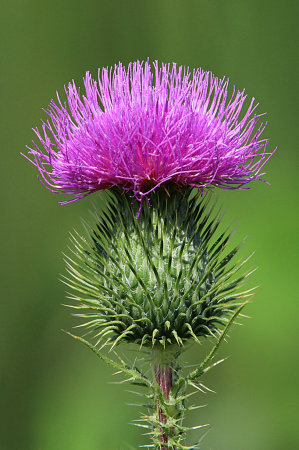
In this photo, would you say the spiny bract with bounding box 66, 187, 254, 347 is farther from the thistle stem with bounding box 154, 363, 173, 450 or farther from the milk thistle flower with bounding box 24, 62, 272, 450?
A: the thistle stem with bounding box 154, 363, 173, 450

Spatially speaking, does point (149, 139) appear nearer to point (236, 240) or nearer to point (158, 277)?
point (158, 277)

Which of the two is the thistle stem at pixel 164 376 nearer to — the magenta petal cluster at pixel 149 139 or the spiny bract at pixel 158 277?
the spiny bract at pixel 158 277

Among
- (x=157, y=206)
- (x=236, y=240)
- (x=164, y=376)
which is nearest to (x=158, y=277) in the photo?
(x=157, y=206)

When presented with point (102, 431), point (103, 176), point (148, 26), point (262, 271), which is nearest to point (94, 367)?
point (102, 431)

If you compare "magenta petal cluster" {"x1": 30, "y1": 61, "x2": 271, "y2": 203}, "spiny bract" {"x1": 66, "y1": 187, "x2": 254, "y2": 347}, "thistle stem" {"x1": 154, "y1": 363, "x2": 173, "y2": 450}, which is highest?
"magenta petal cluster" {"x1": 30, "y1": 61, "x2": 271, "y2": 203}

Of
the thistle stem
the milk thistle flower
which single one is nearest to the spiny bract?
the milk thistle flower

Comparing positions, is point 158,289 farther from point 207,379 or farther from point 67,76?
point 67,76
